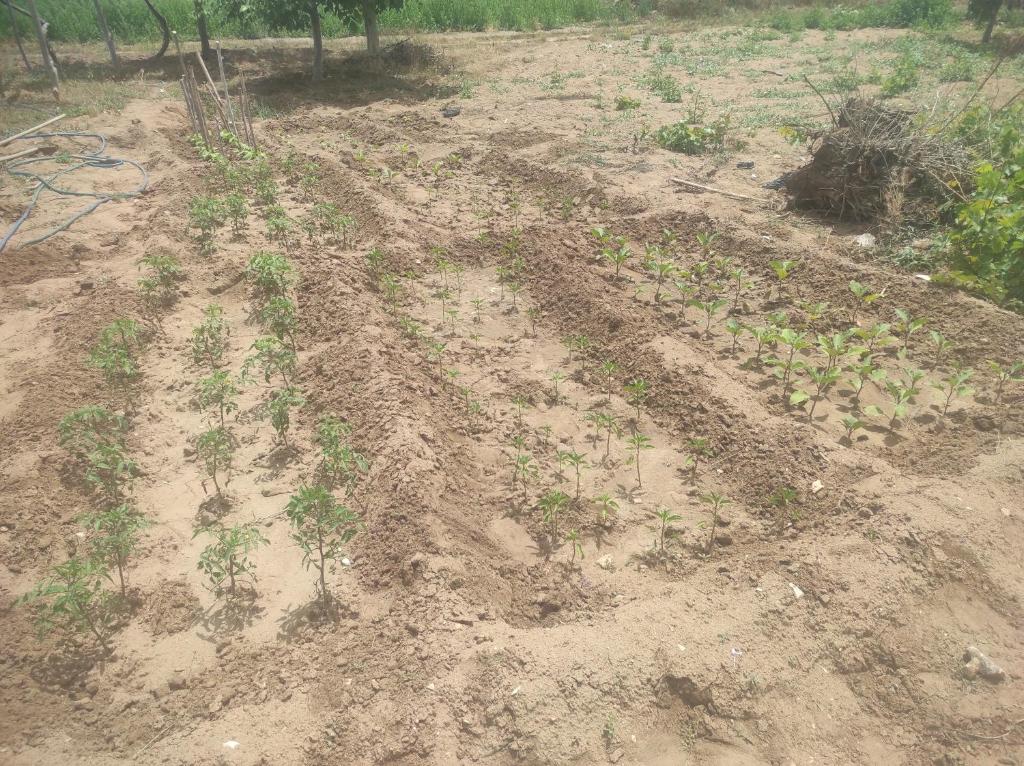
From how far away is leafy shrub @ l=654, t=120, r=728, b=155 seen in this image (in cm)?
884

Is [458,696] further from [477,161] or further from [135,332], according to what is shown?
[477,161]

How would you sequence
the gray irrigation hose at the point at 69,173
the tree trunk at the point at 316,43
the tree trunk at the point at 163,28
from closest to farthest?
the gray irrigation hose at the point at 69,173
the tree trunk at the point at 316,43
the tree trunk at the point at 163,28

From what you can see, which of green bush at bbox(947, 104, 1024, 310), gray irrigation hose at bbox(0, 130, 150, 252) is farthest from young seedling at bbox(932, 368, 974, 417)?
gray irrigation hose at bbox(0, 130, 150, 252)

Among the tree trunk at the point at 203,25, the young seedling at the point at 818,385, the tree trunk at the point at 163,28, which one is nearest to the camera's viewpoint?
the young seedling at the point at 818,385

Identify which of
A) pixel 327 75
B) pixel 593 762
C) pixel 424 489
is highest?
pixel 327 75

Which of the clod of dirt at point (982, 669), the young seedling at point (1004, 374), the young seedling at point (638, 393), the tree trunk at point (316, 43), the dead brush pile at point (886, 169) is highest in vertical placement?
the tree trunk at point (316, 43)

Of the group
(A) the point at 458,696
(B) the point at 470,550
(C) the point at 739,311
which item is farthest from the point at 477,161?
→ (A) the point at 458,696

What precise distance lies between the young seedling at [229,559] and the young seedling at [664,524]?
6.77 ft

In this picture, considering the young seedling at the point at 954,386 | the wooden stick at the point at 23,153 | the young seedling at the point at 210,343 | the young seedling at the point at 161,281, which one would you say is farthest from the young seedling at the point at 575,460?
the wooden stick at the point at 23,153

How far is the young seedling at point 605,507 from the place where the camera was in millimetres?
3938

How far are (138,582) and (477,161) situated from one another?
22.8 ft

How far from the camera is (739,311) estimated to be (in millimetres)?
5852

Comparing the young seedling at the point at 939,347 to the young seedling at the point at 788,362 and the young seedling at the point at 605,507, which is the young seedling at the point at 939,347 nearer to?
the young seedling at the point at 788,362

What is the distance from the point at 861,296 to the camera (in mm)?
5672
